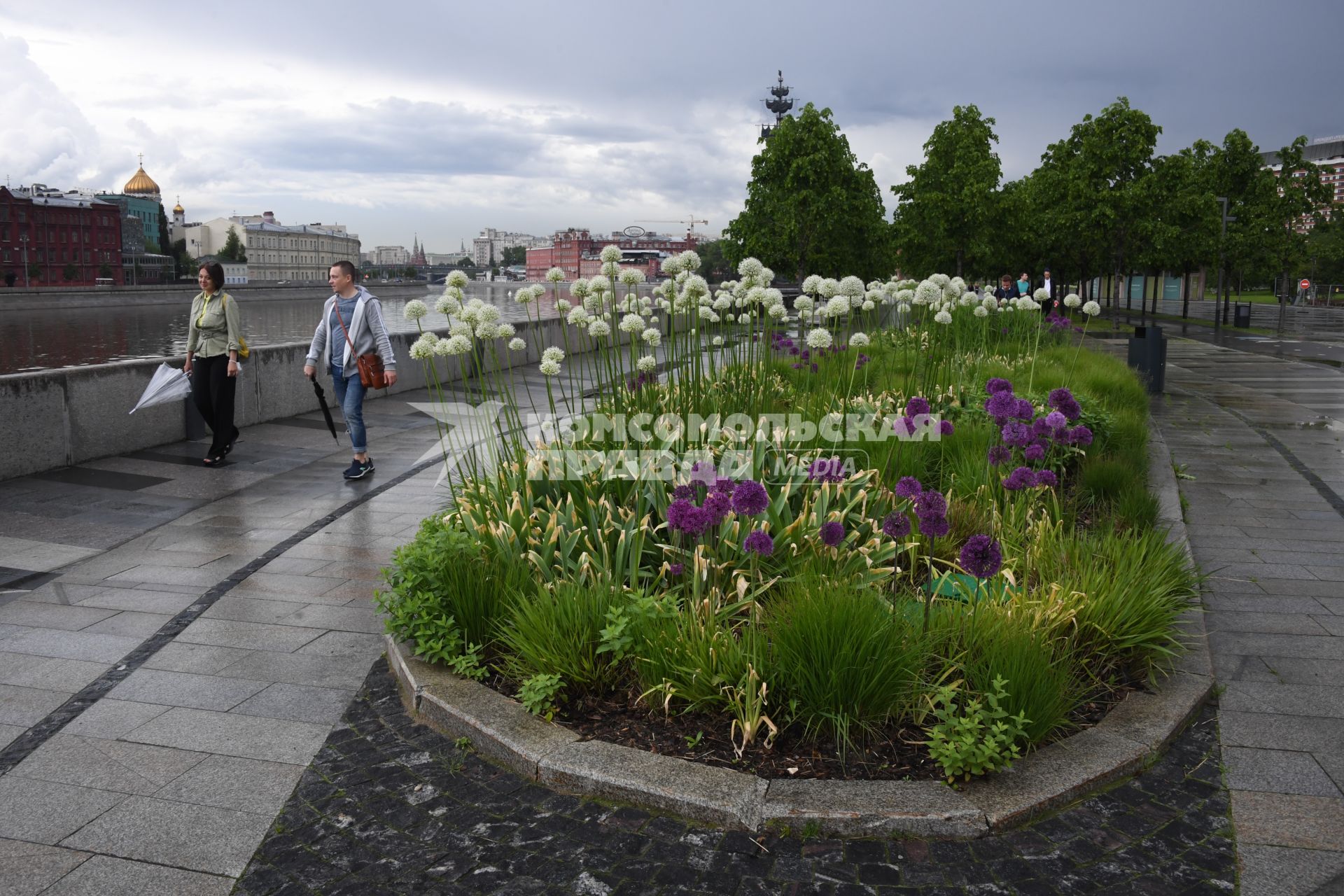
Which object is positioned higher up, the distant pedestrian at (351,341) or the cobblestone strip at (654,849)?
the distant pedestrian at (351,341)

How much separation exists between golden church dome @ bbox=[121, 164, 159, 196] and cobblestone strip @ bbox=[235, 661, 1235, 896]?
20898 cm

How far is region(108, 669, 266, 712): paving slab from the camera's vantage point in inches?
171

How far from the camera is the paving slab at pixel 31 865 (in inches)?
119

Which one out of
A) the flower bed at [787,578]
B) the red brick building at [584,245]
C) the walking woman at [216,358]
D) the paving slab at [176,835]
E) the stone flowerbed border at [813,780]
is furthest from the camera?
the red brick building at [584,245]

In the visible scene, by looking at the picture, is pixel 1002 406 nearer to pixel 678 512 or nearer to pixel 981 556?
pixel 981 556

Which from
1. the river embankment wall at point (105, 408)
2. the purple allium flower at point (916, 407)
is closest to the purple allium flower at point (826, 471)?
the purple allium flower at point (916, 407)

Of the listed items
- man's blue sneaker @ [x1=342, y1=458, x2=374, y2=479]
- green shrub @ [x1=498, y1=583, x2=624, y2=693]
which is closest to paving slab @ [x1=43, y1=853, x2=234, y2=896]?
green shrub @ [x1=498, y1=583, x2=624, y2=693]

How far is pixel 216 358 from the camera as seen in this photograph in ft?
31.4

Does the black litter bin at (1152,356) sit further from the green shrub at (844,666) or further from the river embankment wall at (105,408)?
the green shrub at (844,666)

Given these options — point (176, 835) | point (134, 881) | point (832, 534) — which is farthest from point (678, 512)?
point (134, 881)

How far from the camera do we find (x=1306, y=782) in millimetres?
3576

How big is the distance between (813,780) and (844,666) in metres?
0.42

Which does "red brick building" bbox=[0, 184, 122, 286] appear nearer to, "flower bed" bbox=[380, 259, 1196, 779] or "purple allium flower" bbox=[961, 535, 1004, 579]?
"flower bed" bbox=[380, 259, 1196, 779]

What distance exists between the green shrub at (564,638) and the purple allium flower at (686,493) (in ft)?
1.62
